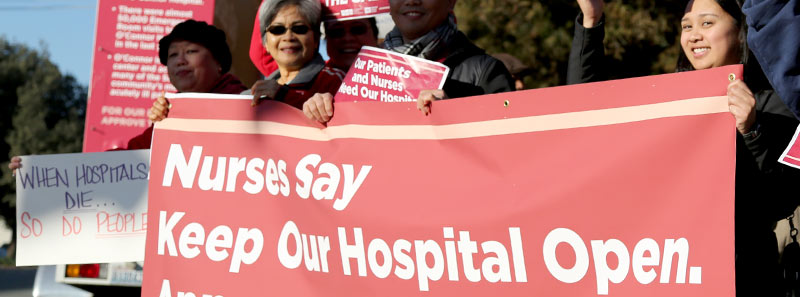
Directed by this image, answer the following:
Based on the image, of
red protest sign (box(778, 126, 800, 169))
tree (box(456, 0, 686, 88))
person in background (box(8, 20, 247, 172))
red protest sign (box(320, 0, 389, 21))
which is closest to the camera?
red protest sign (box(778, 126, 800, 169))

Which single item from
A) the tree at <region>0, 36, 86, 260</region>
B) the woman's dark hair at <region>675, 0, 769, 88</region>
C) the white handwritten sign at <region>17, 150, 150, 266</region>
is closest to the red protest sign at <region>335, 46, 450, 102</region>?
the woman's dark hair at <region>675, 0, 769, 88</region>

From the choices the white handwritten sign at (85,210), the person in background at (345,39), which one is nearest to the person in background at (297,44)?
the person in background at (345,39)

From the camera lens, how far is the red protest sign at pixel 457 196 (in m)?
2.77

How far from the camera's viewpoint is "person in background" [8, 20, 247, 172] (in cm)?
458

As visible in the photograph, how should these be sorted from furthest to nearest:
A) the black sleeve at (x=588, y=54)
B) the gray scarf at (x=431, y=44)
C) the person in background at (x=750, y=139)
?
the gray scarf at (x=431, y=44)
the black sleeve at (x=588, y=54)
the person in background at (x=750, y=139)

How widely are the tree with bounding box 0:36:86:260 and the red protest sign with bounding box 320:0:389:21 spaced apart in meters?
46.3

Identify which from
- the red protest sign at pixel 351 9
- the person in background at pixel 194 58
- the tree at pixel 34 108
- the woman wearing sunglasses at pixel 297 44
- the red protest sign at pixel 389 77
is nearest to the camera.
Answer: the red protest sign at pixel 389 77

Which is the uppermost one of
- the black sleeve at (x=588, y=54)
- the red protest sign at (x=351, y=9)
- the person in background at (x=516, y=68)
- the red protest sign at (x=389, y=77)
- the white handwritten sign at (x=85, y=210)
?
the red protest sign at (x=351, y=9)

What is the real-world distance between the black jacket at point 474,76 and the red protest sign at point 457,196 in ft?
1.20

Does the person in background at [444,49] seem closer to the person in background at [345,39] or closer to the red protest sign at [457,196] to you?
the red protest sign at [457,196]

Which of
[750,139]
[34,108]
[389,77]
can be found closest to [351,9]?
[389,77]

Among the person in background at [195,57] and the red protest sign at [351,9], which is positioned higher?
the red protest sign at [351,9]

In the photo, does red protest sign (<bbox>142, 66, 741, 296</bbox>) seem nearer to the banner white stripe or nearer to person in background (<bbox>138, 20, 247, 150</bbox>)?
the banner white stripe

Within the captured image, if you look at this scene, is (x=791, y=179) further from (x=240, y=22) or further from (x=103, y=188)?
(x=240, y=22)
